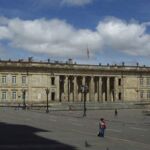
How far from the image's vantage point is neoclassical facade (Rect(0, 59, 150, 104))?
134000 mm

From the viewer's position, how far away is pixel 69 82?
147625 mm

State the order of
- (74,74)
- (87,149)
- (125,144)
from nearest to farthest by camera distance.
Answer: (87,149) < (125,144) < (74,74)

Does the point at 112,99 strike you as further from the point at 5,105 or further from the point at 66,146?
the point at 66,146

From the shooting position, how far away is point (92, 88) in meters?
149

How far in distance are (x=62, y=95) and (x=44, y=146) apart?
4609 inches

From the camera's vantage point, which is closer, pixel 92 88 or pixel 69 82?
pixel 69 82

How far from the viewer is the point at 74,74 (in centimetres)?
14400

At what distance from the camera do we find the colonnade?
14500cm

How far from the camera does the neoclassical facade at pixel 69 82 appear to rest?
134000 millimetres

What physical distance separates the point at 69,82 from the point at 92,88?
6.79m

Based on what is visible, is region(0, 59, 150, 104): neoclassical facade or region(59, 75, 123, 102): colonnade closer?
region(0, 59, 150, 104): neoclassical facade

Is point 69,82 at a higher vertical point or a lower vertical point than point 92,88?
higher

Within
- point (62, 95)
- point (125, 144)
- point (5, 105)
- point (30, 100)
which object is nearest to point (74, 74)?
point (62, 95)

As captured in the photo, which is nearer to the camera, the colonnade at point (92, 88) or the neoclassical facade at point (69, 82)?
the neoclassical facade at point (69, 82)
